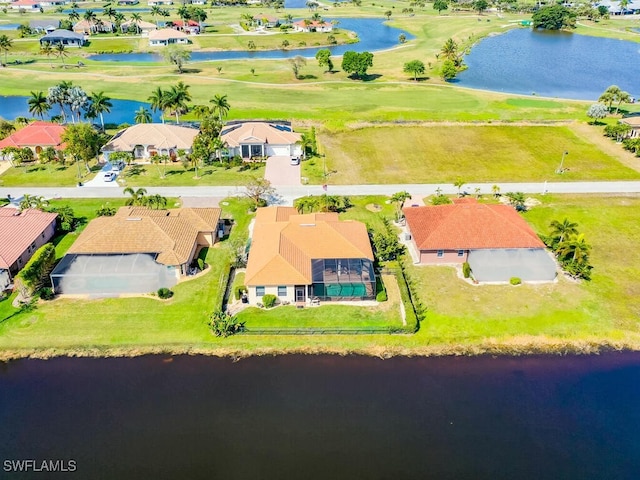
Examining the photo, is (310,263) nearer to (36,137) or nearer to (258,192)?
(258,192)

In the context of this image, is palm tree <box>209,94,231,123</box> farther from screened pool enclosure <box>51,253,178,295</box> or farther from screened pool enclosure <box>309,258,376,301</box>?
screened pool enclosure <box>309,258,376,301</box>

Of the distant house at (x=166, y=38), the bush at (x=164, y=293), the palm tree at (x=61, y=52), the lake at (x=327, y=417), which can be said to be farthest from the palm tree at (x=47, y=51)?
the lake at (x=327, y=417)

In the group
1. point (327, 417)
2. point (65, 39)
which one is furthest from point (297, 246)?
point (65, 39)

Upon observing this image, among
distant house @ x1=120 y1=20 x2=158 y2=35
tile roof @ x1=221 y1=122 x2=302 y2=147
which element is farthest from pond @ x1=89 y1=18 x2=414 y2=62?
tile roof @ x1=221 y1=122 x2=302 y2=147

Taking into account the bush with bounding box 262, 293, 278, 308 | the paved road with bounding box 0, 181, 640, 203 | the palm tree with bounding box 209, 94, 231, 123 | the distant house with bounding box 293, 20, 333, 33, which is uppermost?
the distant house with bounding box 293, 20, 333, 33

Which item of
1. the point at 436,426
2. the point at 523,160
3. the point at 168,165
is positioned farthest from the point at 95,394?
the point at 523,160
